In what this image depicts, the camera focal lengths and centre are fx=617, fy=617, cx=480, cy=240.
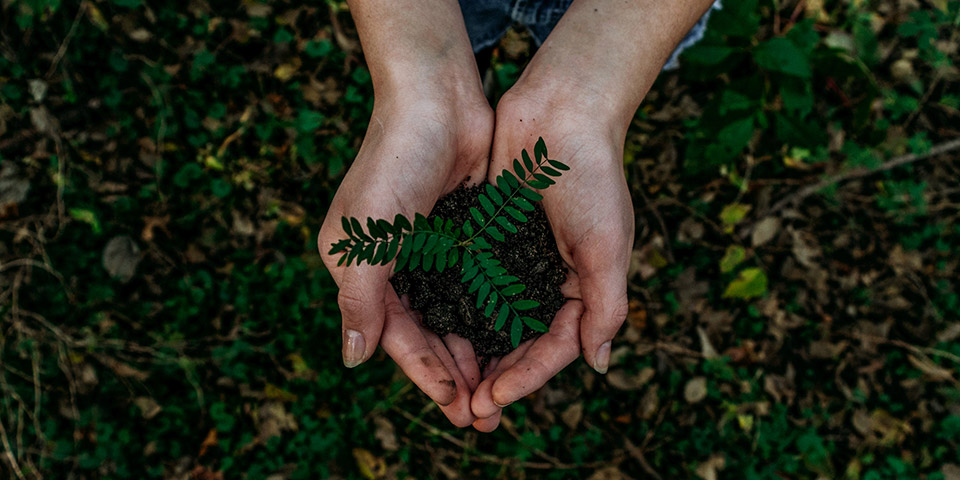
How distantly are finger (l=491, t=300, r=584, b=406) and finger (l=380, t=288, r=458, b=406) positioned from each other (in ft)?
0.67

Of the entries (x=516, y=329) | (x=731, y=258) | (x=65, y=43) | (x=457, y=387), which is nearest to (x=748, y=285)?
(x=731, y=258)

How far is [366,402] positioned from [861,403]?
306 cm

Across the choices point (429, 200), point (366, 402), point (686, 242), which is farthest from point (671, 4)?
point (366, 402)

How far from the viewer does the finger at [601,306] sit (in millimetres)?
2479

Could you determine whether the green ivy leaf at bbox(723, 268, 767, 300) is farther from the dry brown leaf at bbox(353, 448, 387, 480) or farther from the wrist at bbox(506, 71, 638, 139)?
the dry brown leaf at bbox(353, 448, 387, 480)

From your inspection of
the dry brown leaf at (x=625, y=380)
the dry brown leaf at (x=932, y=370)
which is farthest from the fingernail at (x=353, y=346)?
the dry brown leaf at (x=932, y=370)

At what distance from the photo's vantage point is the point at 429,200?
254cm

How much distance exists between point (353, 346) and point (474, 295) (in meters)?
0.52

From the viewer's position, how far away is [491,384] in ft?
8.22

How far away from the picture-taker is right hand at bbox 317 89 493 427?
236 centimetres

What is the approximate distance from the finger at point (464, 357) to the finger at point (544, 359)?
150 millimetres

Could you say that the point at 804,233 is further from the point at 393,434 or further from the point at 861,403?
the point at 393,434

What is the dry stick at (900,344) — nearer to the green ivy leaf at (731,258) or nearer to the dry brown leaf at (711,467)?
the green ivy leaf at (731,258)

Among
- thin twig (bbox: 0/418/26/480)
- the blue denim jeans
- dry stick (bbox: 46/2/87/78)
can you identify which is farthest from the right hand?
thin twig (bbox: 0/418/26/480)
